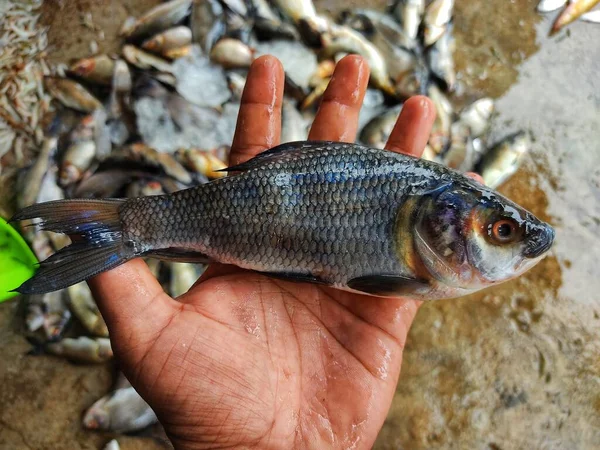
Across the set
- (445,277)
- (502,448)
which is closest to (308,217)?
(445,277)

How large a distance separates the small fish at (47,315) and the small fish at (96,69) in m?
2.00

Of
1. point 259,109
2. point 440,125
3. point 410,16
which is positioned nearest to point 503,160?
point 440,125

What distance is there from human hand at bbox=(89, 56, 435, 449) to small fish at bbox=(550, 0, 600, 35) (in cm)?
372

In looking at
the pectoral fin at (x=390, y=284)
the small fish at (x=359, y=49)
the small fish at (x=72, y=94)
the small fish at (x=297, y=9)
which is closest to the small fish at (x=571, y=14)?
the small fish at (x=359, y=49)

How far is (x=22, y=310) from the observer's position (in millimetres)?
3844

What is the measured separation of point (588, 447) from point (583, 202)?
1.95 metres

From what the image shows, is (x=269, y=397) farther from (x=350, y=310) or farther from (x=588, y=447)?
(x=588, y=447)

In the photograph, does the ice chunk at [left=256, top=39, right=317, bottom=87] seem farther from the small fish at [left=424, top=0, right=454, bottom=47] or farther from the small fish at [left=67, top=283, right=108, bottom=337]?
the small fish at [left=67, top=283, right=108, bottom=337]

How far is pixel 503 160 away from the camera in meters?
4.14

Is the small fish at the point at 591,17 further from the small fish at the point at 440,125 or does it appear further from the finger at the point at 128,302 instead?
the finger at the point at 128,302

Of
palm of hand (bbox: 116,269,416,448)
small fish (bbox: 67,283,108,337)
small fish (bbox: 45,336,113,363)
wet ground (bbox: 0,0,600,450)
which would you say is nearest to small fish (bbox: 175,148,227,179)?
small fish (bbox: 67,283,108,337)

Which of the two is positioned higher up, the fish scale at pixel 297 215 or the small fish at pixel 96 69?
the fish scale at pixel 297 215

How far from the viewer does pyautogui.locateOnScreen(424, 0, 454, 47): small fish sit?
4.72 m

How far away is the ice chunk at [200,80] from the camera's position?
4441 millimetres
